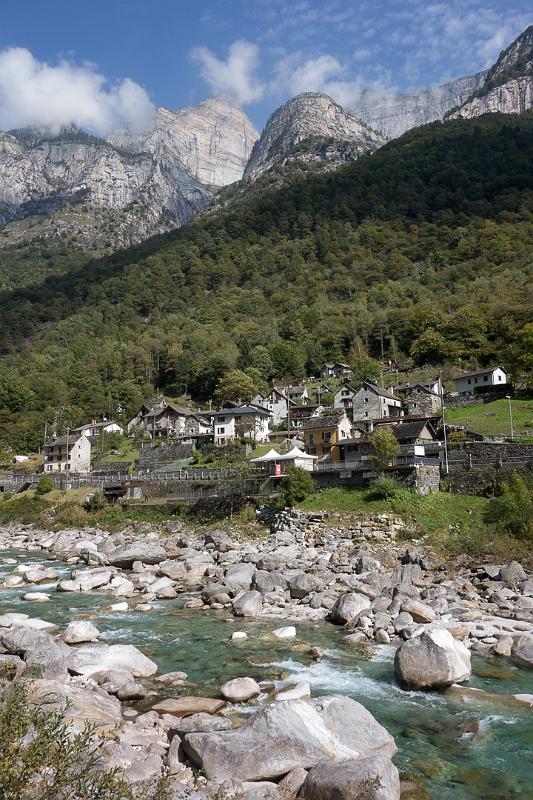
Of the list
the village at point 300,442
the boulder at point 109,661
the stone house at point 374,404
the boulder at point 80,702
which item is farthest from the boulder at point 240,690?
the stone house at point 374,404

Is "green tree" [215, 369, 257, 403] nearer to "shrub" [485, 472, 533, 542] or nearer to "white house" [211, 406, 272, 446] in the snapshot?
"white house" [211, 406, 272, 446]

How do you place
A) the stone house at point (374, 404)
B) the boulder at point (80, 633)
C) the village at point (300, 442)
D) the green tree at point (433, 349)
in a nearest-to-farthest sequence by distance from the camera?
the boulder at point (80, 633) < the village at point (300, 442) < the stone house at point (374, 404) < the green tree at point (433, 349)

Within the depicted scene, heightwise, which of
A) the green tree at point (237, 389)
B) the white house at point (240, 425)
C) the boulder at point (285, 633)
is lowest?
the boulder at point (285, 633)

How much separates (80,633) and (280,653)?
610cm

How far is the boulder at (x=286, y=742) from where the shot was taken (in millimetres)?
8930

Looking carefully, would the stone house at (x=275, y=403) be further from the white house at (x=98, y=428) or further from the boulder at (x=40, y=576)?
the boulder at (x=40, y=576)

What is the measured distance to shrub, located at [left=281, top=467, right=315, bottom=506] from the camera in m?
37.2

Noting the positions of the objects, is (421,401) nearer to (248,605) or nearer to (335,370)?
(335,370)

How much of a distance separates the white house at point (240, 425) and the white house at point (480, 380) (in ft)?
84.0

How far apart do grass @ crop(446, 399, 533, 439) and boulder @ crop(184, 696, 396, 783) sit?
38384 millimetres

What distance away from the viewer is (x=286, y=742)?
920 cm

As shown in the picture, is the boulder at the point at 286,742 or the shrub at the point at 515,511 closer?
the boulder at the point at 286,742

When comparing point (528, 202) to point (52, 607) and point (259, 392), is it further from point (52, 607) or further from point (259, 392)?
point (52, 607)

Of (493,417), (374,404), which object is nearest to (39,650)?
(493,417)
